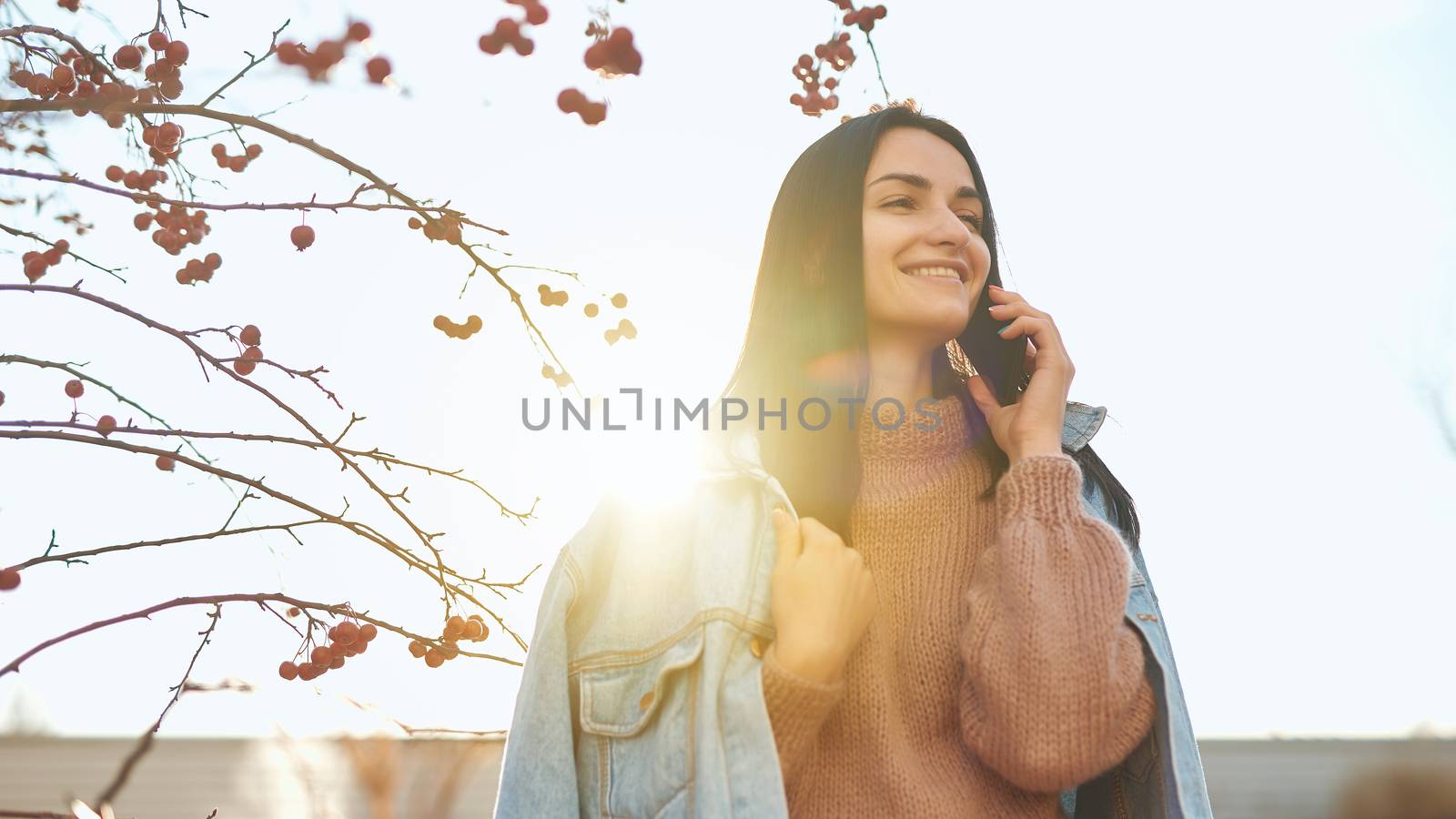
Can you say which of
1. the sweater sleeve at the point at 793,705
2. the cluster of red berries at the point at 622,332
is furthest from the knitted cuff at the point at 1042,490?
the cluster of red berries at the point at 622,332

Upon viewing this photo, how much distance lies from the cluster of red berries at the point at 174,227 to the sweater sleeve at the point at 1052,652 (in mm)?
1409

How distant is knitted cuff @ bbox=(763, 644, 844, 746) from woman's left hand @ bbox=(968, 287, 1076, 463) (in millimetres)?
492

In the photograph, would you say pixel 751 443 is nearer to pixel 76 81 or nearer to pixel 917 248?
pixel 917 248

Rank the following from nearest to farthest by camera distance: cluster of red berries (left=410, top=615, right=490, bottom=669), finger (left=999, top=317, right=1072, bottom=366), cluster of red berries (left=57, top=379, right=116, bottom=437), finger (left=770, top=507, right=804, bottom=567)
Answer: cluster of red berries (left=57, top=379, right=116, bottom=437)
finger (left=770, top=507, right=804, bottom=567)
cluster of red berries (left=410, top=615, right=490, bottom=669)
finger (left=999, top=317, right=1072, bottom=366)

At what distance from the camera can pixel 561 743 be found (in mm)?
1575

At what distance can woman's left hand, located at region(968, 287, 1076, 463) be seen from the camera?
1700mm

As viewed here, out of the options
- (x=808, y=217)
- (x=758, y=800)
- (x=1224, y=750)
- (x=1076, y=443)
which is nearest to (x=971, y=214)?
(x=808, y=217)

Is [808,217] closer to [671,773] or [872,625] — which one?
[872,625]

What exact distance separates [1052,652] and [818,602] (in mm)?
310

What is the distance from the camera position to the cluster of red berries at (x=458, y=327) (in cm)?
192

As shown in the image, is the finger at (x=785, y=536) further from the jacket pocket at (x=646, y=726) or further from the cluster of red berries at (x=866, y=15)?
the cluster of red berries at (x=866, y=15)

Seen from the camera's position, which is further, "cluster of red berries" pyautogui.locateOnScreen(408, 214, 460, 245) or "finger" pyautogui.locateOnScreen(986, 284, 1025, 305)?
"finger" pyautogui.locateOnScreen(986, 284, 1025, 305)

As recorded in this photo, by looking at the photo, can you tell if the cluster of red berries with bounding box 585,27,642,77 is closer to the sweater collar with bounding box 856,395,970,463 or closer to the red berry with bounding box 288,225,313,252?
the red berry with bounding box 288,225,313,252

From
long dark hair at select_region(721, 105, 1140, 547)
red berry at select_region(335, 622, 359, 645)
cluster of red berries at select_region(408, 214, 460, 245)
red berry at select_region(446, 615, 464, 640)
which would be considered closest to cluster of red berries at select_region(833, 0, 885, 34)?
long dark hair at select_region(721, 105, 1140, 547)
